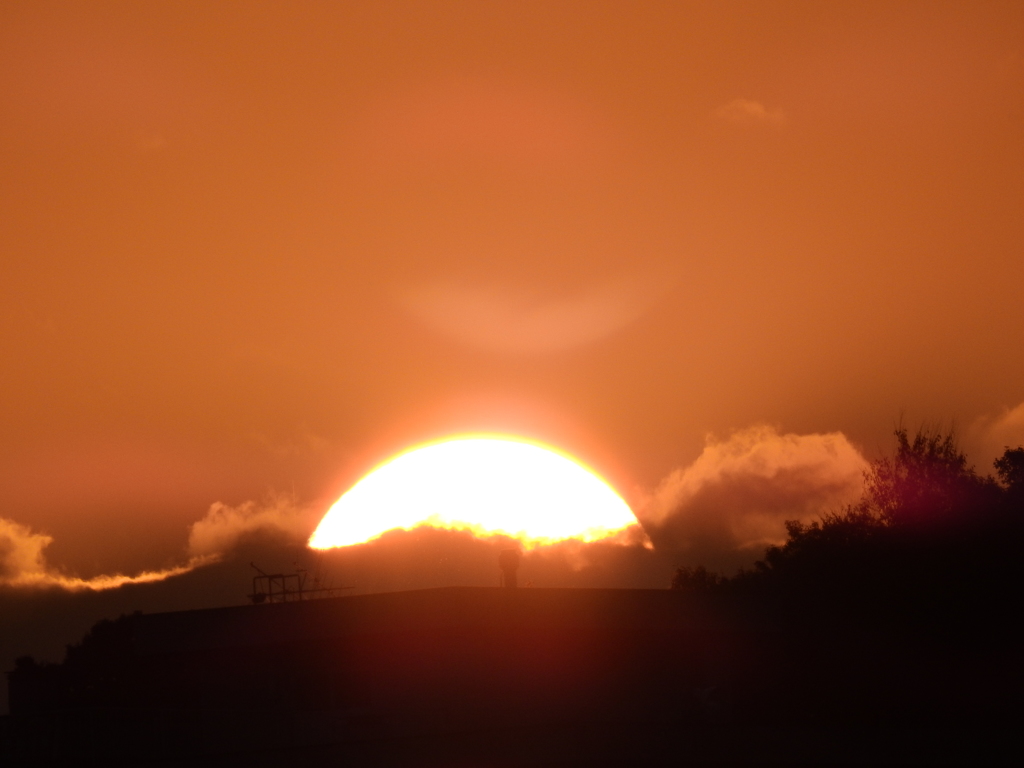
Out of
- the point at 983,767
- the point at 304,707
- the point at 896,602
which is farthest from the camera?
the point at 896,602

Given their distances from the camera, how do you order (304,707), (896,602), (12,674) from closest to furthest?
(304,707), (896,602), (12,674)

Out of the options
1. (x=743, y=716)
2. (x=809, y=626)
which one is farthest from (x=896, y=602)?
(x=743, y=716)

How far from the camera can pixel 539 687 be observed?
122ft

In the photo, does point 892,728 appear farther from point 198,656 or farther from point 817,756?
point 198,656

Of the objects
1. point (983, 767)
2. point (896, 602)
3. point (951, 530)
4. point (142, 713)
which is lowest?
point (983, 767)

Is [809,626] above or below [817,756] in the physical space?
above

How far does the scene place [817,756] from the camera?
32.0m

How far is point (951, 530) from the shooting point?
44844 mm

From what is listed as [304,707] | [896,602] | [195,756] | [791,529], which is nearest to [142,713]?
[195,756]

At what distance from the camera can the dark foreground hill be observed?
32.7 m

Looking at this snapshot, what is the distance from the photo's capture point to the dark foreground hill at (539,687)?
32.7 metres

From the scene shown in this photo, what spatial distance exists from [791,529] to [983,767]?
40.7 m

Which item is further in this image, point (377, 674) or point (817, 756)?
point (377, 674)

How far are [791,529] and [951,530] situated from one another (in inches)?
1024
